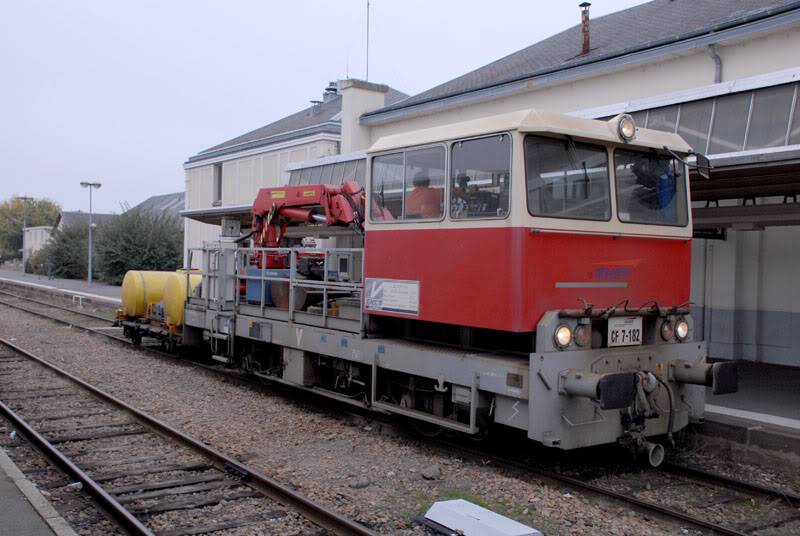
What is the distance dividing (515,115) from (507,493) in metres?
3.31

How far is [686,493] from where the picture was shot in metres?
6.72

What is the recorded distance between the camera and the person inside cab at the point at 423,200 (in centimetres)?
750

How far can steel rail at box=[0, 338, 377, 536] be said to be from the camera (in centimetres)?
557

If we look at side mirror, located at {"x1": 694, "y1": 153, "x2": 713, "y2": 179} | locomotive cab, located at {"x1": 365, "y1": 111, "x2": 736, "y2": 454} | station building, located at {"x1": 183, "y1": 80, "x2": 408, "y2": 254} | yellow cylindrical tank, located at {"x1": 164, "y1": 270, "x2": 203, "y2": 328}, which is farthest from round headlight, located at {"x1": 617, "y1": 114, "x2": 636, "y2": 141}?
station building, located at {"x1": 183, "y1": 80, "x2": 408, "y2": 254}

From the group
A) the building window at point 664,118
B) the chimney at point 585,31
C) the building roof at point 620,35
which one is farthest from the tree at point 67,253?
the building window at point 664,118

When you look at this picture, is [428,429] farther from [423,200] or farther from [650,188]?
[650,188]

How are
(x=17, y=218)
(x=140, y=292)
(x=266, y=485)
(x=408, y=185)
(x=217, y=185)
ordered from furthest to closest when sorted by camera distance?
(x=17, y=218)
(x=217, y=185)
(x=140, y=292)
(x=408, y=185)
(x=266, y=485)

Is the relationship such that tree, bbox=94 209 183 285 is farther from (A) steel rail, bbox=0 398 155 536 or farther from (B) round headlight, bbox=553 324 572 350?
(B) round headlight, bbox=553 324 572 350

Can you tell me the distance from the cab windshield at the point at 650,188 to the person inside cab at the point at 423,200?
1746 millimetres

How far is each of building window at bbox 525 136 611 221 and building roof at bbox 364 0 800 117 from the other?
7.41m

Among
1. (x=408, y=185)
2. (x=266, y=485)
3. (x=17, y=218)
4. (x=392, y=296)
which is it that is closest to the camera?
(x=266, y=485)

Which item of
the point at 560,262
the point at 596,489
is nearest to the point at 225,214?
the point at 560,262

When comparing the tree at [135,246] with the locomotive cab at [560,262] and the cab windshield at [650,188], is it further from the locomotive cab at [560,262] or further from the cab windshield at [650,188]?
the cab windshield at [650,188]

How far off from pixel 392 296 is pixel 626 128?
2908 mm
